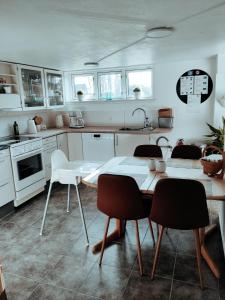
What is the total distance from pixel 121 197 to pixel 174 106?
10.2ft

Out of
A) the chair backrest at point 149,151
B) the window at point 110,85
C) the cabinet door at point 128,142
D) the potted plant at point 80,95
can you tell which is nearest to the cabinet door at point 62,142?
the potted plant at point 80,95

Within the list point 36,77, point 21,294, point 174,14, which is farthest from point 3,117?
point 174,14

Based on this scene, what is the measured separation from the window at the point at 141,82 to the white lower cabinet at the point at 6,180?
270 cm

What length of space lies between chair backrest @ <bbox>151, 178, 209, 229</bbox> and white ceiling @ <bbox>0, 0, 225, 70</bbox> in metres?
1.25

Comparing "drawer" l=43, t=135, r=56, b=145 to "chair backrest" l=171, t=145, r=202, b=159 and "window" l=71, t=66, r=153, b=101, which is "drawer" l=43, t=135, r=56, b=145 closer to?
"window" l=71, t=66, r=153, b=101

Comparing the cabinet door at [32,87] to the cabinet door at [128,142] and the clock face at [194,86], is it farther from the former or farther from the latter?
the clock face at [194,86]

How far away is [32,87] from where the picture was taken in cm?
423

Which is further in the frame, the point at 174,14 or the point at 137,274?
the point at 137,274

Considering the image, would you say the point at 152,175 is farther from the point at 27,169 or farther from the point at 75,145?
the point at 75,145

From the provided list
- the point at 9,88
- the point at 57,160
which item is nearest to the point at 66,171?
the point at 57,160

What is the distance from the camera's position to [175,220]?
184 centimetres

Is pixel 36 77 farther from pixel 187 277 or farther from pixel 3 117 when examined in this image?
pixel 187 277

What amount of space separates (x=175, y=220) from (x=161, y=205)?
0.15 m

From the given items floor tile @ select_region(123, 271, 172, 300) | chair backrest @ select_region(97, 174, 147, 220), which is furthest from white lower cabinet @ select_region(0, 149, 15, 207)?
floor tile @ select_region(123, 271, 172, 300)
